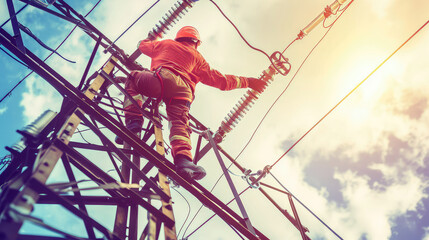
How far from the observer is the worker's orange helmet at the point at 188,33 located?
4977 mm

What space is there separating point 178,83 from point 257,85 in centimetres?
200

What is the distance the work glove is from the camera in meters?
5.24

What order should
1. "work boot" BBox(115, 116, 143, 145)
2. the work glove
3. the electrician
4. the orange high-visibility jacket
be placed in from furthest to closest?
the work glove
the orange high-visibility jacket
"work boot" BBox(115, 116, 143, 145)
the electrician

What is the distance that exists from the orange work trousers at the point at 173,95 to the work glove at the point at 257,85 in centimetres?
169

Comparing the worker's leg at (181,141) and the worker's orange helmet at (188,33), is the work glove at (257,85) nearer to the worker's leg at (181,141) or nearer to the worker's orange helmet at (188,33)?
the worker's orange helmet at (188,33)

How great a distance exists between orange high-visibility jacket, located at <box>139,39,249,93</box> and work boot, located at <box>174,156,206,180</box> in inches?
57.0

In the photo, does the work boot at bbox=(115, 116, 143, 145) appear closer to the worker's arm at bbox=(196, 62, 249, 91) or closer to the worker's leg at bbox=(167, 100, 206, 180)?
the worker's leg at bbox=(167, 100, 206, 180)

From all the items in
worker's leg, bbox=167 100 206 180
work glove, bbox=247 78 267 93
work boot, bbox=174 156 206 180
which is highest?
work glove, bbox=247 78 267 93

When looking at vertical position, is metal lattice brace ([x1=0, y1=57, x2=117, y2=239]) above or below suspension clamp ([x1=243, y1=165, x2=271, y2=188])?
below

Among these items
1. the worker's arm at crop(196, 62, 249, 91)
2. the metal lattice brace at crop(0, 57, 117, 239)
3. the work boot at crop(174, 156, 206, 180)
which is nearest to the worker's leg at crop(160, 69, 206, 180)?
the work boot at crop(174, 156, 206, 180)

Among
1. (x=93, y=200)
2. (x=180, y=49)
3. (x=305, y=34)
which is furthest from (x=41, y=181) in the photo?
(x=305, y=34)

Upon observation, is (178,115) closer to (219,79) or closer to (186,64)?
(186,64)

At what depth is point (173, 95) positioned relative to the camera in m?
3.69

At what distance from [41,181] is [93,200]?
5.17ft
